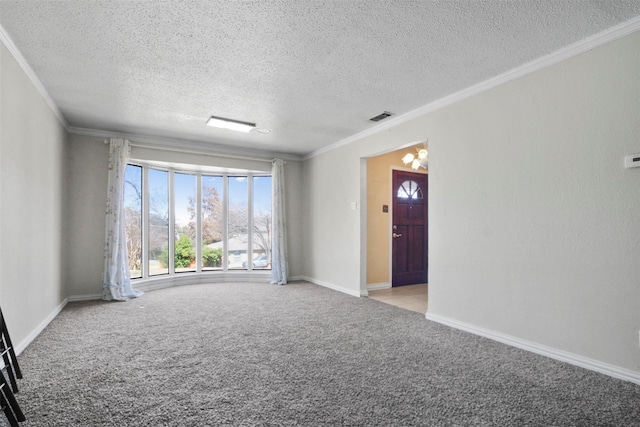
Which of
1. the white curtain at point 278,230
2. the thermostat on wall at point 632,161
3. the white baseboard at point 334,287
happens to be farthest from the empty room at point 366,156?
the white curtain at point 278,230

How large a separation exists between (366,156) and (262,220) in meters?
2.66

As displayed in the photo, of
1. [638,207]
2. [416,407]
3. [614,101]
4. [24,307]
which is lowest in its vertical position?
[416,407]

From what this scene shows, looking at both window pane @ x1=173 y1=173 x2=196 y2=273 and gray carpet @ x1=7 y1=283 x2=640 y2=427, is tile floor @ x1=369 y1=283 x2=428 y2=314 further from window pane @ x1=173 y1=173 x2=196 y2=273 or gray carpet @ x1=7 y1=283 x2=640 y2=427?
window pane @ x1=173 y1=173 x2=196 y2=273

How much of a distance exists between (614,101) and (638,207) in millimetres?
781

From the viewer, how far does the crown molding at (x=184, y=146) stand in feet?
16.0

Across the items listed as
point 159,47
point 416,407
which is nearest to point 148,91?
point 159,47

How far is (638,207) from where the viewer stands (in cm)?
226

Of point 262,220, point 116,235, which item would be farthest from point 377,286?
point 116,235

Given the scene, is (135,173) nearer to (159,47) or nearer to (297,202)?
(297,202)

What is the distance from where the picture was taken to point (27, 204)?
2988 mm

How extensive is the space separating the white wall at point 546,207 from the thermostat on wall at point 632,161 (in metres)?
0.04

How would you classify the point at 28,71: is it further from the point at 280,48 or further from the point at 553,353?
the point at 553,353

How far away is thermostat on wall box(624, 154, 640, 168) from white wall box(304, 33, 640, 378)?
37 millimetres

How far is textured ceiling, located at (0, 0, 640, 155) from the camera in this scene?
2180 millimetres
